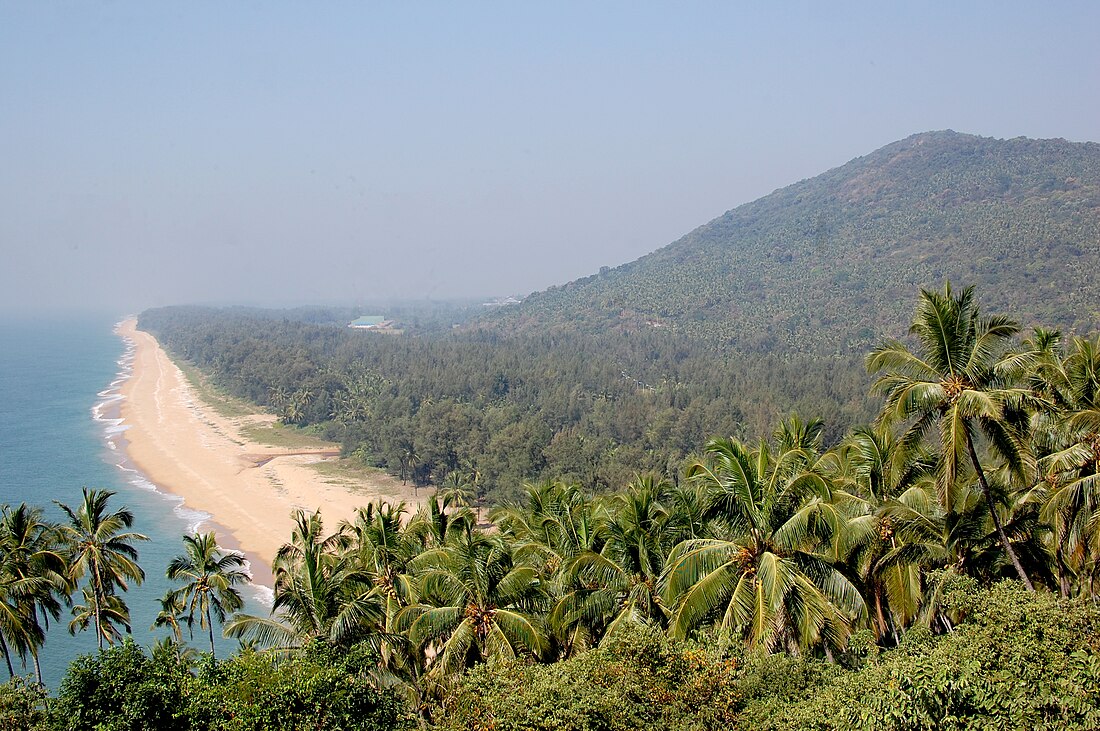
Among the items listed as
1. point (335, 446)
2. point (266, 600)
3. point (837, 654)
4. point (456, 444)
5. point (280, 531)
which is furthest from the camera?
point (335, 446)

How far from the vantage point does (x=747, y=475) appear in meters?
15.7

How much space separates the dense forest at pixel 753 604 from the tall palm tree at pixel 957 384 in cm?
5

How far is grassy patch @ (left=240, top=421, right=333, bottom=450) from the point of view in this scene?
9812 cm

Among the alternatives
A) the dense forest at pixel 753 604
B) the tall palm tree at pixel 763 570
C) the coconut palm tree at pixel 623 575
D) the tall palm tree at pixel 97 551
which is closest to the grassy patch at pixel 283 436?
the tall palm tree at pixel 97 551

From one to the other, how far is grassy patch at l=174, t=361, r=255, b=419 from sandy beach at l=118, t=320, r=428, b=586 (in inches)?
73.5

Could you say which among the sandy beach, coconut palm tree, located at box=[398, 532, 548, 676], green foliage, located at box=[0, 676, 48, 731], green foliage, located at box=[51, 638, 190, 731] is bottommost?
the sandy beach

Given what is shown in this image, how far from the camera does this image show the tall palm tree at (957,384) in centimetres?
1508

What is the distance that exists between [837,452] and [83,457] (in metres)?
84.3

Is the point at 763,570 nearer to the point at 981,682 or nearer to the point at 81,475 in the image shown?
the point at 981,682

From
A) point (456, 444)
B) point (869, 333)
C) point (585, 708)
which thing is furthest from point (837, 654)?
point (869, 333)

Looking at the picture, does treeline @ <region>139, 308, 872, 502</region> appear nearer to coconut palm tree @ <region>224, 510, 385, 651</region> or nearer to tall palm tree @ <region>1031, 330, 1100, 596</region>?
coconut palm tree @ <region>224, 510, 385, 651</region>

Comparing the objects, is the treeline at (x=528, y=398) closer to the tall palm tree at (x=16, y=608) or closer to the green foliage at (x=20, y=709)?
the tall palm tree at (x=16, y=608)

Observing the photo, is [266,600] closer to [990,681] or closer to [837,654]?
[837,654]

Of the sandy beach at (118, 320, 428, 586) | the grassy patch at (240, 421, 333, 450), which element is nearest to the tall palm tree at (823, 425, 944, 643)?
the sandy beach at (118, 320, 428, 586)
